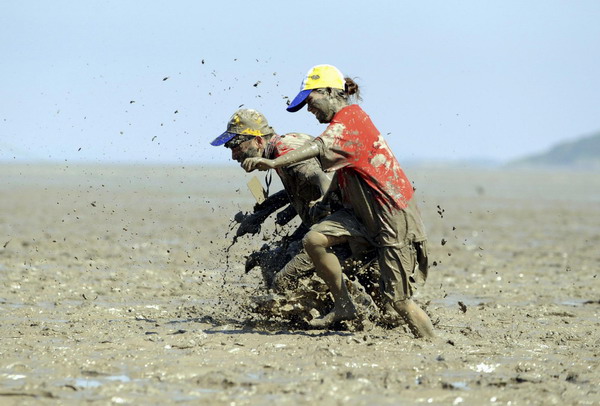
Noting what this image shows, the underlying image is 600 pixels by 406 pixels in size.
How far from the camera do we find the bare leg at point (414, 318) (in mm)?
6910

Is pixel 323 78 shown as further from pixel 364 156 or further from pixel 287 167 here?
pixel 287 167

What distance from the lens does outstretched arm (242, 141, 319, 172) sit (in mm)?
6422

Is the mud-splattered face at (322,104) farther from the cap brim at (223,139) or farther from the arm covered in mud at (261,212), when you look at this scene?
the arm covered in mud at (261,212)

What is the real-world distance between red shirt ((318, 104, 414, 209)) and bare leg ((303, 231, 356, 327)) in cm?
48

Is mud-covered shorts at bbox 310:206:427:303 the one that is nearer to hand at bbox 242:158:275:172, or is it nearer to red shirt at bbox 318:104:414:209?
red shirt at bbox 318:104:414:209

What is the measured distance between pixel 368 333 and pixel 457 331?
0.89m

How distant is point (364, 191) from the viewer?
676 centimetres

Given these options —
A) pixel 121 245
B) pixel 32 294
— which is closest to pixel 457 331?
pixel 32 294

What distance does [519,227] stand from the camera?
20.8 m

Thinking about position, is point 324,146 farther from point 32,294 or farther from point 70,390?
point 32,294

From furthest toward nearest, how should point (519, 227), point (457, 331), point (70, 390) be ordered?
point (519, 227), point (457, 331), point (70, 390)

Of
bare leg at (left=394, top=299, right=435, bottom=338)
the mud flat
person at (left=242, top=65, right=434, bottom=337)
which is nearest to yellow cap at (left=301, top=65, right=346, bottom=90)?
person at (left=242, top=65, right=434, bottom=337)

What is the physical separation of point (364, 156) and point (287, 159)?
57 cm

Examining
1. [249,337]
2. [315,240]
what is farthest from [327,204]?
[249,337]
